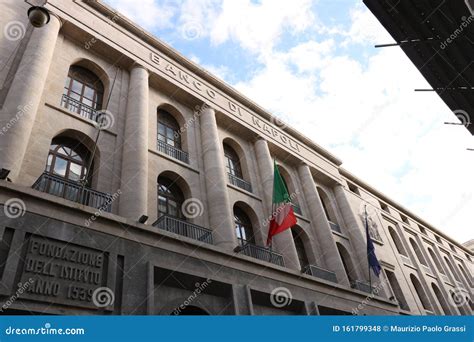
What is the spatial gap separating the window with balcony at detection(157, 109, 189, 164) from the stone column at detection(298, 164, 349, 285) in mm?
8394

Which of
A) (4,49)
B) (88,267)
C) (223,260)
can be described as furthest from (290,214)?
(4,49)

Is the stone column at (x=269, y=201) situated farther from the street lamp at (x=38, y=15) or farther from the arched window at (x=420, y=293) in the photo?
the arched window at (x=420, y=293)

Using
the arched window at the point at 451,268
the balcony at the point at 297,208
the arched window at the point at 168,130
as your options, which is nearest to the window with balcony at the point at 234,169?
the arched window at the point at 168,130

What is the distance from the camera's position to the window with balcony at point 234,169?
17.1 m

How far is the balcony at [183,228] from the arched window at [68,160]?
8.80ft

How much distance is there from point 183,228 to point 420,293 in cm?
2131

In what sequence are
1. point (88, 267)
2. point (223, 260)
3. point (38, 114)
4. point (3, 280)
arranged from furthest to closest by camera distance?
point (223, 260), point (38, 114), point (88, 267), point (3, 280)

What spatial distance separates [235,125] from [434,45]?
9658 mm

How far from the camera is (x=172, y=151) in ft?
49.0

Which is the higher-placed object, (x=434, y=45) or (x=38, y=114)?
(x=434, y=45)

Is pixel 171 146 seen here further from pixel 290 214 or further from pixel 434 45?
pixel 434 45

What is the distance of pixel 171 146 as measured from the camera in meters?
14.8

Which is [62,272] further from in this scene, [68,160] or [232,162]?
[232,162]

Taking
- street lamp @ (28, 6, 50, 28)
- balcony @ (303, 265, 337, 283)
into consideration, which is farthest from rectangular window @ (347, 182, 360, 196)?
street lamp @ (28, 6, 50, 28)
